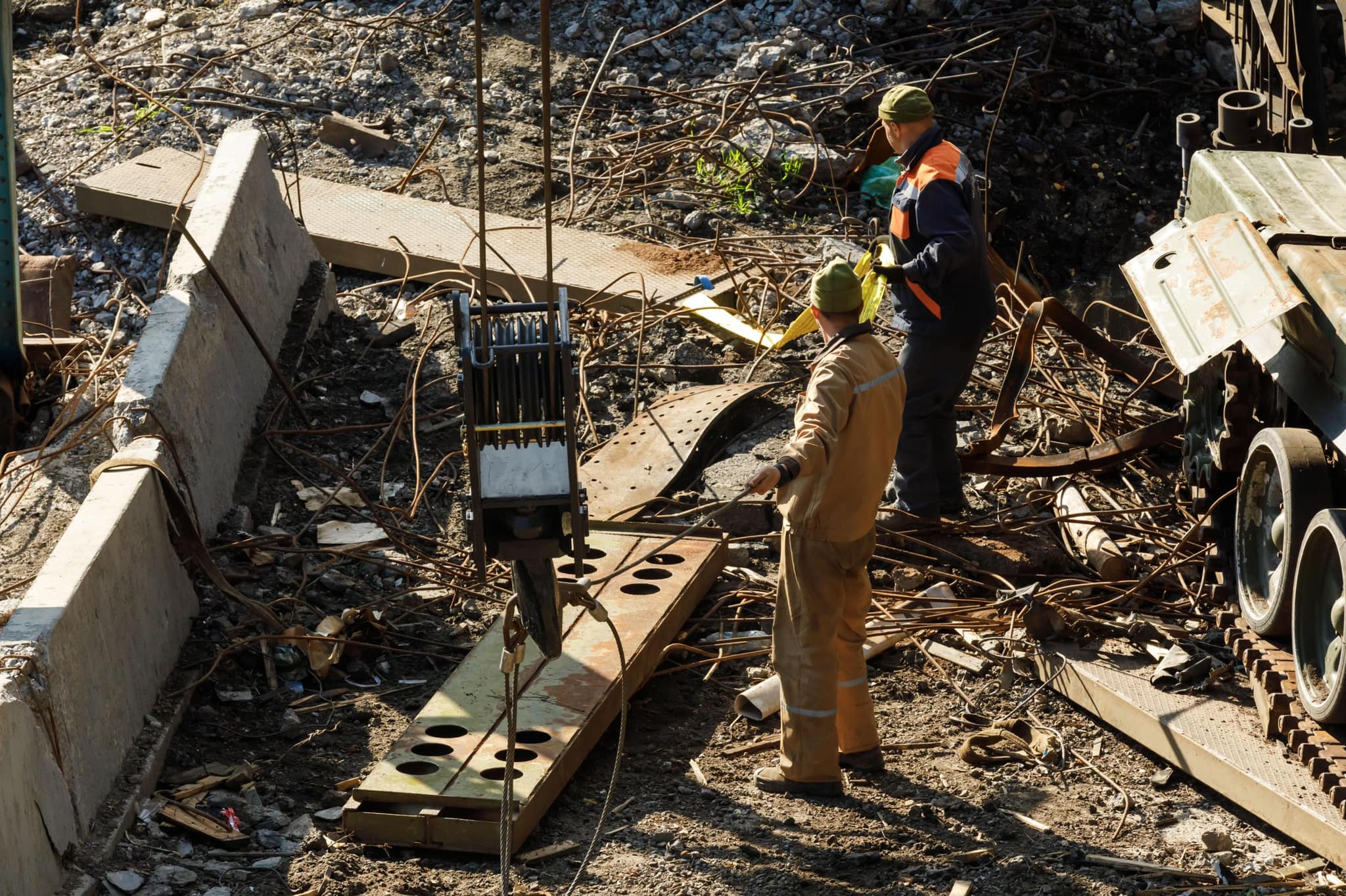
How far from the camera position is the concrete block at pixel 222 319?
21.9 ft

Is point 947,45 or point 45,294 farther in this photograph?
point 947,45

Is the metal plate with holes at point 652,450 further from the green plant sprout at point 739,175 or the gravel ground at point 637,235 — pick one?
the green plant sprout at point 739,175

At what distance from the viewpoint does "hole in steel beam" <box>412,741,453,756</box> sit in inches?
207

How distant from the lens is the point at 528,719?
546cm

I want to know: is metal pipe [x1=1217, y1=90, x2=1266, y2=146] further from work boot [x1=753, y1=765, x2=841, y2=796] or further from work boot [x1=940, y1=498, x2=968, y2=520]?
work boot [x1=753, y1=765, x2=841, y2=796]

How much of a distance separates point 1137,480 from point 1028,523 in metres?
1.04

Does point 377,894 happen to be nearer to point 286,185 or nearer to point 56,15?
point 286,185

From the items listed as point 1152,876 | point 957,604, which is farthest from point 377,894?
point 957,604

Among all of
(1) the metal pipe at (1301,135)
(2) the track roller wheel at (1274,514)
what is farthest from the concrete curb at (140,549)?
(1) the metal pipe at (1301,135)

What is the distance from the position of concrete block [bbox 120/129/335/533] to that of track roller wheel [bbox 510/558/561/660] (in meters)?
2.97

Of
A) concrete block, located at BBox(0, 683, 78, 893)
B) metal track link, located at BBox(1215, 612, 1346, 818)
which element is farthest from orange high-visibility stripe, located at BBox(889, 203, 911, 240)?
concrete block, located at BBox(0, 683, 78, 893)

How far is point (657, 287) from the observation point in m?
9.32

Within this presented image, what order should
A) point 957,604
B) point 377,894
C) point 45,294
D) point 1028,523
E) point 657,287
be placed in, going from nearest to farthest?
point 377,894, point 957,604, point 1028,523, point 45,294, point 657,287

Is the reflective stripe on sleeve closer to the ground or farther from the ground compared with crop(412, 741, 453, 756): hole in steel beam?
farther from the ground
